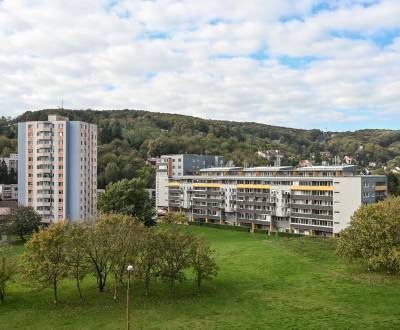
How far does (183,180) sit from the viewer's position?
127 metres

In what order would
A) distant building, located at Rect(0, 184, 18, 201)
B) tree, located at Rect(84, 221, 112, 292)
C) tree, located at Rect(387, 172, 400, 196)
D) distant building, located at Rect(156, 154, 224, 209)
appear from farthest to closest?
distant building, located at Rect(0, 184, 18, 201)
distant building, located at Rect(156, 154, 224, 209)
tree, located at Rect(387, 172, 400, 196)
tree, located at Rect(84, 221, 112, 292)

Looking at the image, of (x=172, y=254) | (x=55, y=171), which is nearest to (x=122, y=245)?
(x=172, y=254)

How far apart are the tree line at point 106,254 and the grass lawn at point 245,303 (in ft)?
7.09

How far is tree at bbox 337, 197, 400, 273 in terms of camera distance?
5275cm

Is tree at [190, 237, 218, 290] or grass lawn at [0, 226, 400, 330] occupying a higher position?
tree at [190, 237, 218, 290]

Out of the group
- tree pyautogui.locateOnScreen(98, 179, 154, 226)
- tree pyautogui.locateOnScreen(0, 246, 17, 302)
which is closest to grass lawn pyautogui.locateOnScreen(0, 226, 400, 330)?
tree pyautogui.locateOnScreen(0, 246, 17, 302)

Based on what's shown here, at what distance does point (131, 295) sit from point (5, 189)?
353 feet

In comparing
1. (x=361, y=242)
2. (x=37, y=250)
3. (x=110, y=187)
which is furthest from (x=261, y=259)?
(x=110, y=187)

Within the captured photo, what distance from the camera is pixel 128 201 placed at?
313ft

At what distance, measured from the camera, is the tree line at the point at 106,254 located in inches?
1761

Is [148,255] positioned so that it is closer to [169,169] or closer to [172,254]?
[172,254]

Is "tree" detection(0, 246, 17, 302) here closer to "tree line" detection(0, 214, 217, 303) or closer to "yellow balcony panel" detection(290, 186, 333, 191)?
"tree line" detection(0, 214, 217, 303)

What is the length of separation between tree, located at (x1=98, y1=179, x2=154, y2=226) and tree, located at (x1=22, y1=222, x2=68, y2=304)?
46413 millimetres

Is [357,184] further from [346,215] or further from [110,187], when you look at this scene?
[110,187]
